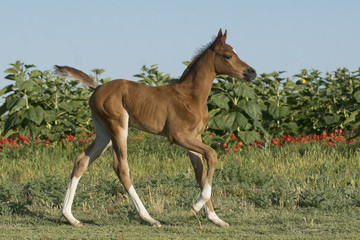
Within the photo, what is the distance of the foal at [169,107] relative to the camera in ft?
20.3

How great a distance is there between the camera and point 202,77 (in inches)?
248

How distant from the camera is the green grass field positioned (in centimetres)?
613

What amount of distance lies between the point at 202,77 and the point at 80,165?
188cm

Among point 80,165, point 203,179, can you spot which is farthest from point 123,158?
point 203,179

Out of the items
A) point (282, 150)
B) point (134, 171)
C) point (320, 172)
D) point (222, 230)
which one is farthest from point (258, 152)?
point (222, 230)

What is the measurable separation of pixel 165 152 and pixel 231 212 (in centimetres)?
515

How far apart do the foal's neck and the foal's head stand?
75 millimetres

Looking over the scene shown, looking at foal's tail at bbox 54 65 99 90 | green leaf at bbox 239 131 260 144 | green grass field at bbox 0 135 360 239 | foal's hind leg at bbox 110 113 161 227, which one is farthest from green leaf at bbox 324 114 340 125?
foal's hind leg at bbox 110 113 161 227

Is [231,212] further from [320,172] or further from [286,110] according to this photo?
[286,110]

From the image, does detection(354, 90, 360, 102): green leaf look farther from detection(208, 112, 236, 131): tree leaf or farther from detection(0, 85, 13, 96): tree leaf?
detection(0, 85, 13, 96): tree leaf

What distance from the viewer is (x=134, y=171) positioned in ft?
33.8

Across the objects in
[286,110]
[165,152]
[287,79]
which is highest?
[287,79]

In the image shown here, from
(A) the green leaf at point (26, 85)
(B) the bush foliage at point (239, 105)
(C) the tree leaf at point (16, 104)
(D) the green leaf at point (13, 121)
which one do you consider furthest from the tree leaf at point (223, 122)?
(D) the green leaf at point (13, 121)

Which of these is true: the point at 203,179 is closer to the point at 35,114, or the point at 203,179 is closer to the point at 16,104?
the point at 35,114
